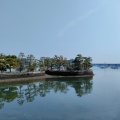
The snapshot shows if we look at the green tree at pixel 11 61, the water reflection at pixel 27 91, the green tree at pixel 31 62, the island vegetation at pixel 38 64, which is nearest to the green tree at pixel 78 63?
the island vegetation at pixel 38 64

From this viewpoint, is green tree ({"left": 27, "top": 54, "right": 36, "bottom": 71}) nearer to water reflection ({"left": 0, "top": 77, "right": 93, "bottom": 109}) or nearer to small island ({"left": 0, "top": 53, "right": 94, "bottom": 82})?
small island ({"left": 0, "top": 53, "right": 94, "bottom": 82})

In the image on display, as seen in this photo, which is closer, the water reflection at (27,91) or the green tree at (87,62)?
the water reflection at (27,91)

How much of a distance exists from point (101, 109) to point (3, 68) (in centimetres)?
3867

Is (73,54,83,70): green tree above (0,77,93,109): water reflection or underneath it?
above

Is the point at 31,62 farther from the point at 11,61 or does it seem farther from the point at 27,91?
the point at 27,91

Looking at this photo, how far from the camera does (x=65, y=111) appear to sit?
863 inches

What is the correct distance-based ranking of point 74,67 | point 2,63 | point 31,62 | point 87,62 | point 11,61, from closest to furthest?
point 2,63 < point 11,61 < point 31,62 < point 74,67 < point 87,62

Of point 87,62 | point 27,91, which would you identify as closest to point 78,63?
point 87,62

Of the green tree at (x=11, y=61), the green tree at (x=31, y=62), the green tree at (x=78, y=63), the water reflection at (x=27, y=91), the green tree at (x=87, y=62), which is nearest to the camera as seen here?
the water reflection at (x=27, y=91)

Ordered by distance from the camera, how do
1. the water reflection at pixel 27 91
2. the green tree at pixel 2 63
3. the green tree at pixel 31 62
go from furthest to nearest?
the green tree at pixel 31 62 < the green tree at pixel 2 63 < the water reflection at pixel 27 91

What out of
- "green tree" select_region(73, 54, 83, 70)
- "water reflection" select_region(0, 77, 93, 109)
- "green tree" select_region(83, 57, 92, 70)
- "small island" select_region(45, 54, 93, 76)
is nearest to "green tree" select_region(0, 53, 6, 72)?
"water reflection" select_region(0, 77, 93, 109)

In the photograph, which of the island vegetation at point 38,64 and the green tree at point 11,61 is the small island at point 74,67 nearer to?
the island vegetation at point 38,64

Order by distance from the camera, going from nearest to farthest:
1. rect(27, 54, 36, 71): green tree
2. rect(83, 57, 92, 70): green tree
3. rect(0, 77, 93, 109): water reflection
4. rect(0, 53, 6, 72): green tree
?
rect(0, 77, 93, 109): water reflection, rect(0, 53, 6, 72): green tree, rect(27, 54, 36, 71): green tree, rect(83, 57, 92, 70): green tree

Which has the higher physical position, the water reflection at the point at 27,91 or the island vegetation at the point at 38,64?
the island vegetation at the point at 38,64
